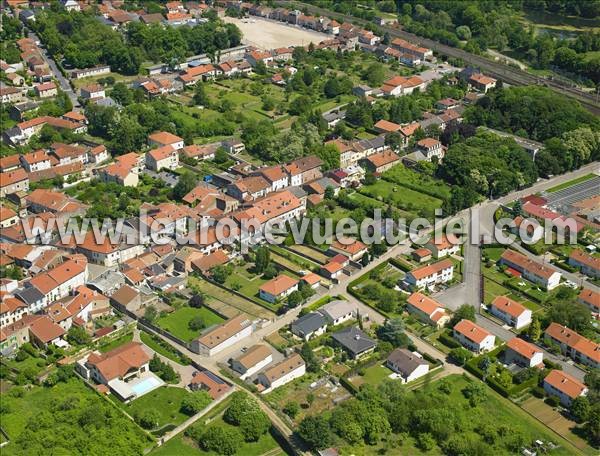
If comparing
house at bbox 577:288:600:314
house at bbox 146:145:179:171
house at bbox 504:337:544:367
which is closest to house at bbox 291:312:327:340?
house at bbox 504:337:544:367

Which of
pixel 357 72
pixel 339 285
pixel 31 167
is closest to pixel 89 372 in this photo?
pixel 339 285

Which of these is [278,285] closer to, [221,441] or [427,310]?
[427,310]

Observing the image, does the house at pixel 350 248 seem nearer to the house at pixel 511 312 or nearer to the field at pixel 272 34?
the house at pixel 511 312

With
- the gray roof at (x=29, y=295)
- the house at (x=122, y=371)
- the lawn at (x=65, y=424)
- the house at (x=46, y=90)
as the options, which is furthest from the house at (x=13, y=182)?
the lawn at (x=65, y=424)

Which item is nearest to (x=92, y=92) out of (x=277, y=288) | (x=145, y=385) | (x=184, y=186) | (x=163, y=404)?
(x=184, y=186)

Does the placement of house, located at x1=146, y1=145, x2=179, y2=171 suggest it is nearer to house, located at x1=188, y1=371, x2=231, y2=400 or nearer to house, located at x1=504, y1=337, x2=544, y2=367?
house, located at x1=188, y1=371, x2=231, y2=400

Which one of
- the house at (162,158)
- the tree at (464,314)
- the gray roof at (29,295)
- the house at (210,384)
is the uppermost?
the house at (162,158)

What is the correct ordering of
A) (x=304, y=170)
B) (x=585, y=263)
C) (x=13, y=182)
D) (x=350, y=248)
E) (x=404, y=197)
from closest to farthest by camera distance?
(x=585, y=263) < (x=350, y=248) < (x=13, y=182) < (x=404, y=197) < (x=304, y=170)
